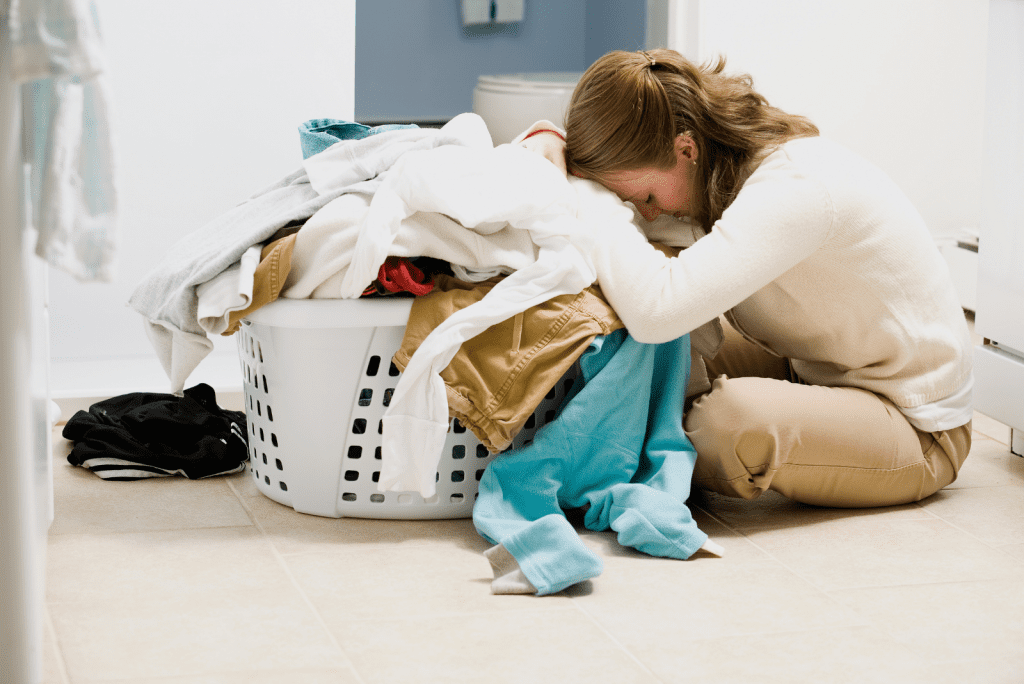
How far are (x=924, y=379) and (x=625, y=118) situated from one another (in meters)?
0.54

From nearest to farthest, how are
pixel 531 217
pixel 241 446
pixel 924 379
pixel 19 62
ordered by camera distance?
1. pixel 19 62
2. pixel 531 217
3. pixel 924 379
4. pixel 241 446

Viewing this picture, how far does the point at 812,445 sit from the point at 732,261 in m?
0.29

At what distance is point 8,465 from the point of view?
0.84 m

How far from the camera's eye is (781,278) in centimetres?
157

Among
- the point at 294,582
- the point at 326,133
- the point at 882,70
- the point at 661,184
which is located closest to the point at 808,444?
the point at 661,184

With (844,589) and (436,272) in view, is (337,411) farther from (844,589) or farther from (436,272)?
(844,589)

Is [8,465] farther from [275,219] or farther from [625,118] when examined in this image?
[625,118]

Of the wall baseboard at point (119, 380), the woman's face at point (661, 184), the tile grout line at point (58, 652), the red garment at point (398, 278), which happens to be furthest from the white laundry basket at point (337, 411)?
the wall baseboard at point (119, 380)

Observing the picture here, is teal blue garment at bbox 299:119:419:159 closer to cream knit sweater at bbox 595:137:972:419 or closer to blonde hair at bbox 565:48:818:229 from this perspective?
blonde hair at bbox 565:48:818:229

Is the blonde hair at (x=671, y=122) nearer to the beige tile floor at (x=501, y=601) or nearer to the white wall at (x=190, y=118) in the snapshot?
the beige tile floor at (x=501, y=601)

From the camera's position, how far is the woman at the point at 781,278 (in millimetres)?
1455

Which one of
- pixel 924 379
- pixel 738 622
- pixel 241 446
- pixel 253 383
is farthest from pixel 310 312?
pixel 924 379

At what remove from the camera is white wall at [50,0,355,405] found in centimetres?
214

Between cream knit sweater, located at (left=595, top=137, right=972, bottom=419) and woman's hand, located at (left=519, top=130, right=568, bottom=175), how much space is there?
154mm
